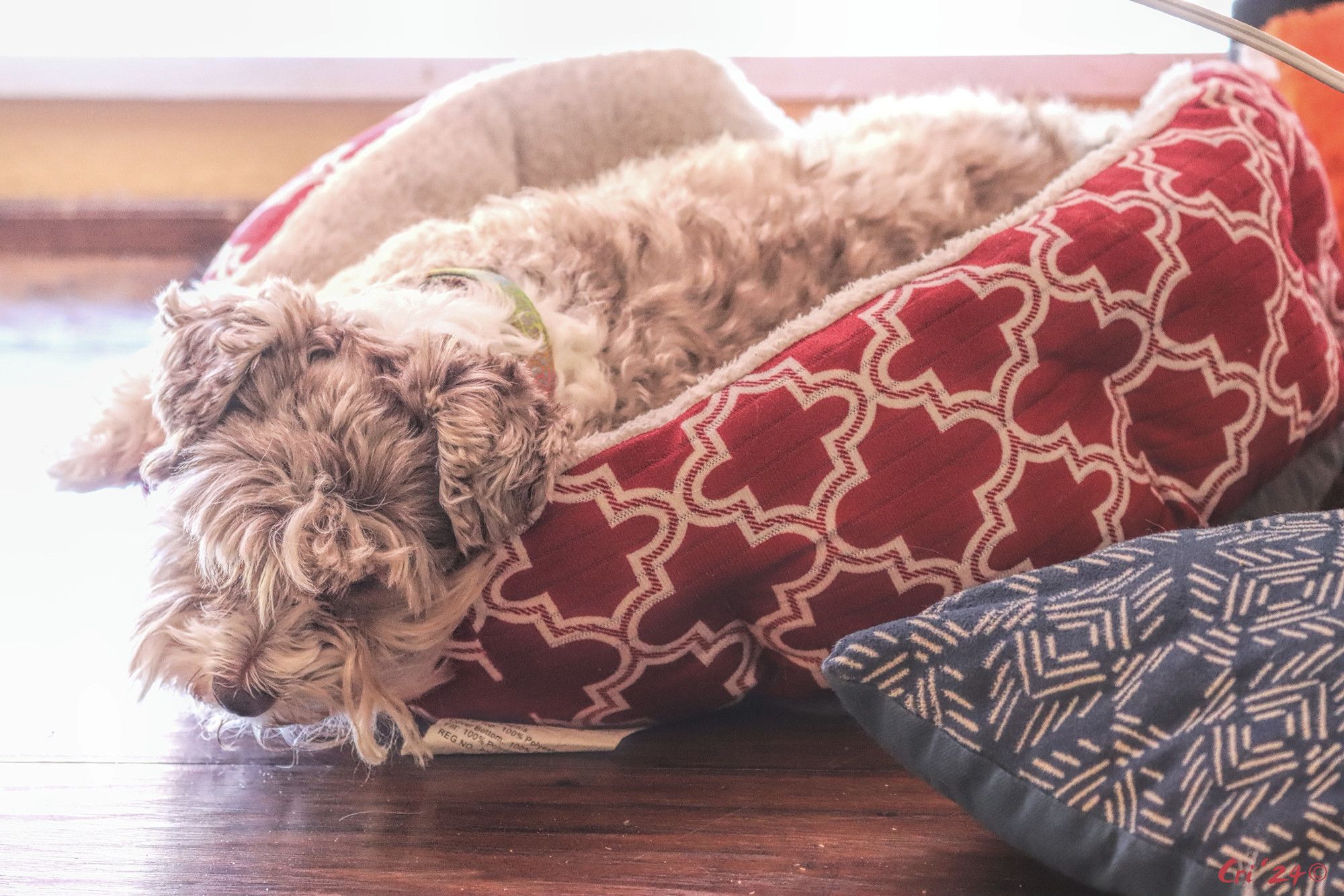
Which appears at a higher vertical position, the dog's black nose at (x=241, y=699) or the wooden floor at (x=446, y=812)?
the dog's black nose at (x=241, y=699)

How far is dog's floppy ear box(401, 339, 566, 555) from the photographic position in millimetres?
1498

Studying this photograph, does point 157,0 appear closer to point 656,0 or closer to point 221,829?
point 656,0

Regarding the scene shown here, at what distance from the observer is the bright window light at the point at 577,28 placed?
3605 millimetres

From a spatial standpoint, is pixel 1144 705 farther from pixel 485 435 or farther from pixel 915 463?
pixel 485 435

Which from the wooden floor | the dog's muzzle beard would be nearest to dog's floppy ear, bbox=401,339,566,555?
the dog's muzzle beard

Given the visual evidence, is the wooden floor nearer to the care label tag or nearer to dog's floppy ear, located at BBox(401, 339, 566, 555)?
the care label tag

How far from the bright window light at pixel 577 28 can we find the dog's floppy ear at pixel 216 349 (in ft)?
7.23

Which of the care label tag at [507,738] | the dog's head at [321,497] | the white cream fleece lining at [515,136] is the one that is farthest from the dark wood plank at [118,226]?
the care label tag at [507,738]

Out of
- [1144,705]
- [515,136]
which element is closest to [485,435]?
[1144,705]

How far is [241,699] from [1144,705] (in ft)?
3.75

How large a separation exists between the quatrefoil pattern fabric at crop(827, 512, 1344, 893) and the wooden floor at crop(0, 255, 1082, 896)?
20 centimetres

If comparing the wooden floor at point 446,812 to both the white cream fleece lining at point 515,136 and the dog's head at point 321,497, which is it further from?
the white cream fleece lining at point 515,136

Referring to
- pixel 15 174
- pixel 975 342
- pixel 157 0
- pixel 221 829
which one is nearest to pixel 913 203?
pixel 975 342

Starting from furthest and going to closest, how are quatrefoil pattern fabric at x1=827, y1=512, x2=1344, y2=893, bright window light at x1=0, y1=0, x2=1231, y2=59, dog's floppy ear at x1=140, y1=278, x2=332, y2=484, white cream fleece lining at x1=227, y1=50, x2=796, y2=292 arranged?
bright window light at x1=0, y1=0, x2=1231, y2=59 → white cream fleece lining at x1=227, y1=50, x2=796, y2=292 → dog's floppy ear at x1=140, y1=278, x2=332, y2=484 → quatrefoil pattern fabric at x1=827, y1=512, x2=1344, y2=893
